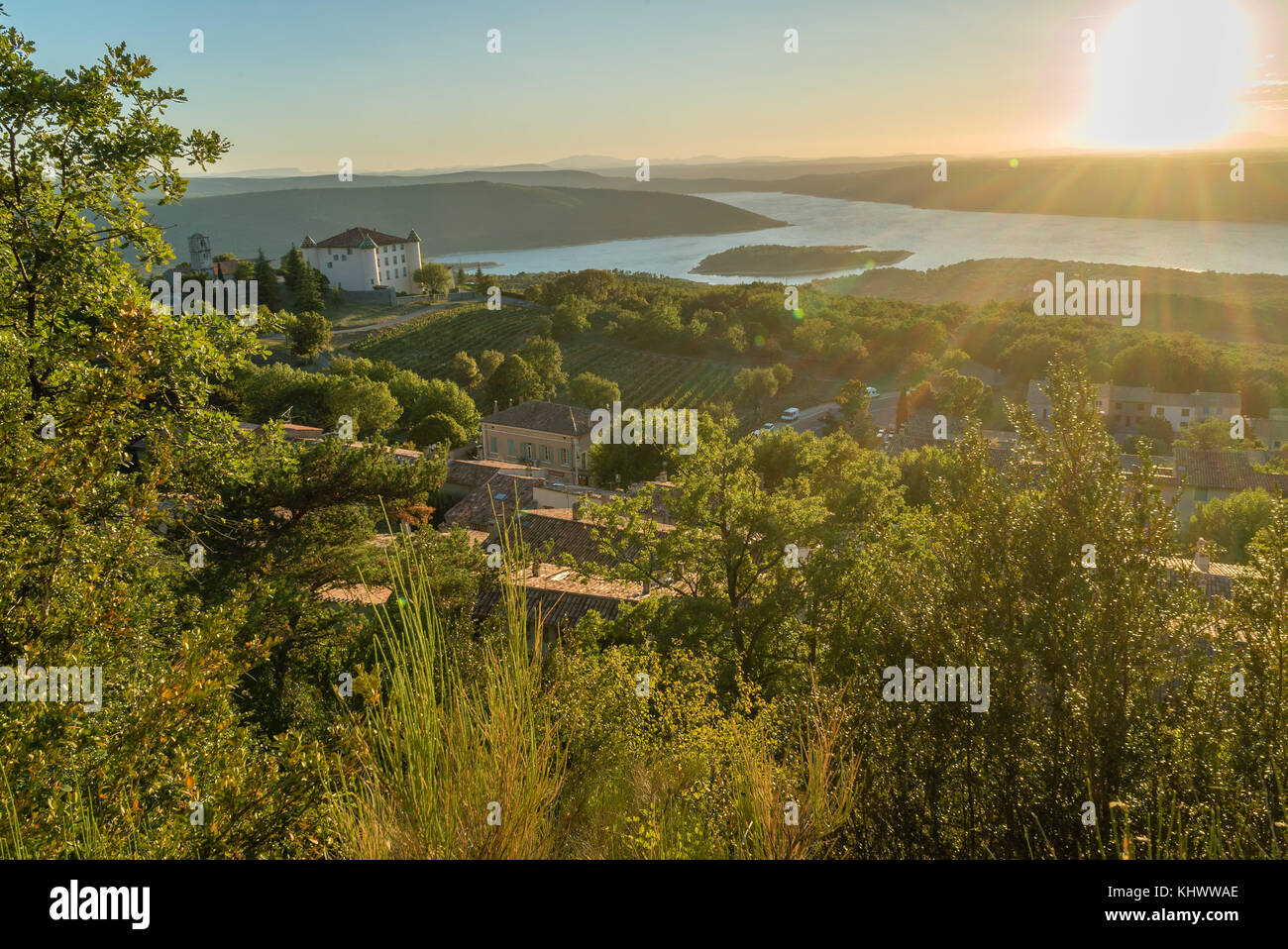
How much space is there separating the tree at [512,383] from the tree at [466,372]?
86.2 inches

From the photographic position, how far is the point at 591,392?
184ft

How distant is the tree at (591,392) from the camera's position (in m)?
55.8

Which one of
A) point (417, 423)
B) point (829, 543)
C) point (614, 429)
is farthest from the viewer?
point (417, 423)

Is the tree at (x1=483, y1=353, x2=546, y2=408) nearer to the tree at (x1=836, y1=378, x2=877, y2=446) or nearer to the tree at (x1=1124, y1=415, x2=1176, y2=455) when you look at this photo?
the tree at (x1=836, y1=378, x2=877, y2=446)

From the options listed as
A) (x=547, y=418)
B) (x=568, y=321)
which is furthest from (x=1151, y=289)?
(x=547, y=418)

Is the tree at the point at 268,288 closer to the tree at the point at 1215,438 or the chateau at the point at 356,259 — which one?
the chateau at the point at 356,259

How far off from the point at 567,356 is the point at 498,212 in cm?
11437

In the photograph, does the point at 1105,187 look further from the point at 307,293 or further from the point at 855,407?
the point at 307,293

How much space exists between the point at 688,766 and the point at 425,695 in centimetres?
369

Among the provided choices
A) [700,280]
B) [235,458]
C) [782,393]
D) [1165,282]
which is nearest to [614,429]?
[782,393]

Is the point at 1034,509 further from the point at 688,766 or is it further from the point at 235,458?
the point at 235,458

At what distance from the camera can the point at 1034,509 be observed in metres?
4.50

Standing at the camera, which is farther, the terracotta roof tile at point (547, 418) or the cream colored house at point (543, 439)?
the terracotta roof tile at point (547, 418)

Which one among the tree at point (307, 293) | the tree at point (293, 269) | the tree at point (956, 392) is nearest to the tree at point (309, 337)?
the tree at point (307, 293)
